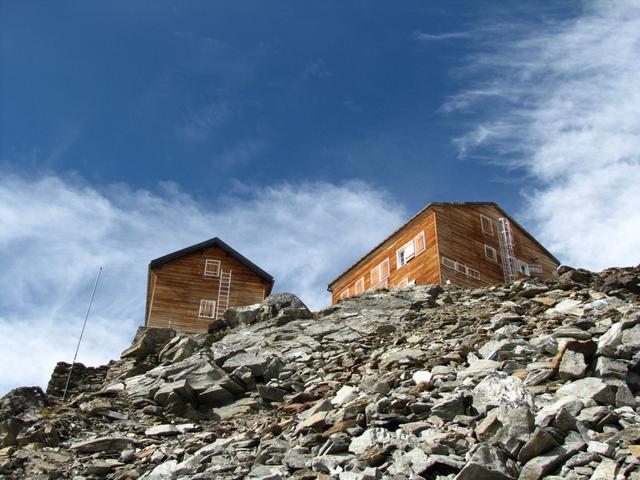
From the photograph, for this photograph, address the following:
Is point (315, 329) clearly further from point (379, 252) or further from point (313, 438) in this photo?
point (379, 252)

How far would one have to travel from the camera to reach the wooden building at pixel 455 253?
41.4m

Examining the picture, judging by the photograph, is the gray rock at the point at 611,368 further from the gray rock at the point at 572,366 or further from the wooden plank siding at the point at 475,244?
the wooden plank siding at the point at 475,244

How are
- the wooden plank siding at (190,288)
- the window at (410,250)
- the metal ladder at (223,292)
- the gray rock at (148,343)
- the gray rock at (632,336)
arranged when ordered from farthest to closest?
the metal ladder at (223,292)
the wooden plank siding at (190,288)
the window at (410,250)
the gray rock at (148,343)
the gray rock at (632,336)

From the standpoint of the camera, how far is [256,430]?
1614 cm

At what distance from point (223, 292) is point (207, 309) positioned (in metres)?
1.91

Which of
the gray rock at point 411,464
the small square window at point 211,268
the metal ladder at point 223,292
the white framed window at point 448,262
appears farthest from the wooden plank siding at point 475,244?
the gray rock at point 411,464

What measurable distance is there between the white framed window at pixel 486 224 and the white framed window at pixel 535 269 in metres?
3.75

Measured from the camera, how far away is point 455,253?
41.9 meters

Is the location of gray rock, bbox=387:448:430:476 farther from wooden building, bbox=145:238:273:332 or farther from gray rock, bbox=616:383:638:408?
wooden building, bbox=145:238:273:332

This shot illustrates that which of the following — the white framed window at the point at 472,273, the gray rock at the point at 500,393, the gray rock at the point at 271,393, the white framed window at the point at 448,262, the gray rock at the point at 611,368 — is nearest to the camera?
the gray rock at the point at 500,393

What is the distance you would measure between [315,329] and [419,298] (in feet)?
19.2

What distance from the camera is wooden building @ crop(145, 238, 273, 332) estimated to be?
44406mm

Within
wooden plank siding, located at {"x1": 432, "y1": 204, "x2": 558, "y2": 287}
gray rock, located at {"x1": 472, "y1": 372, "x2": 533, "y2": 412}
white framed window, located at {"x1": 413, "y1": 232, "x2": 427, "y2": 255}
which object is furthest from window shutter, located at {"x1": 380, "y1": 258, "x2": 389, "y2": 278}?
gray rock, located at {"x1": 472, "y1": 372, "x2": 533, "y2": 412}

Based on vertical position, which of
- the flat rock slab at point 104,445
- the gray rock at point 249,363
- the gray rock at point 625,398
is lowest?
the flat rock slab at point 104,445
